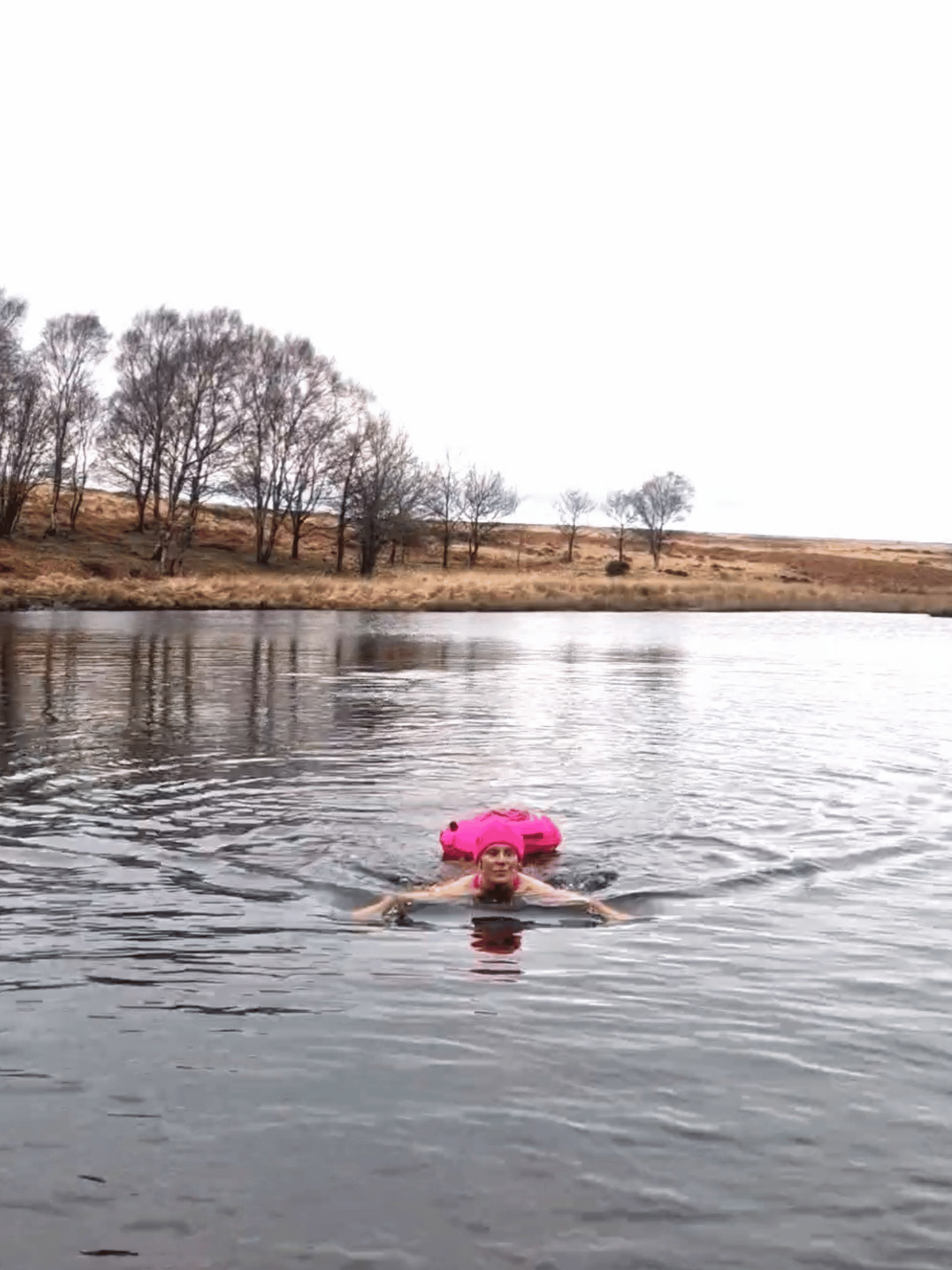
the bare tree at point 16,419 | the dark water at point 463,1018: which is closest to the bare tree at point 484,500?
the bare tree at point 16,419

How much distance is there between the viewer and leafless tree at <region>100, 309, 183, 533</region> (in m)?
68.2

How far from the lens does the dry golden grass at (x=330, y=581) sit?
57.1 metres

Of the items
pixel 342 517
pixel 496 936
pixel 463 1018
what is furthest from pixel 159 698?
pixel 342 517

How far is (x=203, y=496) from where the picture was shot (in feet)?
242

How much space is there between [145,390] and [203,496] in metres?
7.28

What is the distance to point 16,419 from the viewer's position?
71.4 metres

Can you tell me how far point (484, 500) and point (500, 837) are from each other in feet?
323

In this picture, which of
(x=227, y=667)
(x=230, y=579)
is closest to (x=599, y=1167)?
(x=227, y=667)

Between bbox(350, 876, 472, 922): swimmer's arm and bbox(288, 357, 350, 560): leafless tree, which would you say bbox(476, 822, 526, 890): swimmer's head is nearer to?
bbox(350, 876, 472, 922): swimmer's arm

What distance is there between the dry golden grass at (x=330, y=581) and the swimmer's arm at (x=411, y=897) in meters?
44.5

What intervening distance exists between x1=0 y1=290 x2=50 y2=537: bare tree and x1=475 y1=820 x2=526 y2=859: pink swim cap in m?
62.1

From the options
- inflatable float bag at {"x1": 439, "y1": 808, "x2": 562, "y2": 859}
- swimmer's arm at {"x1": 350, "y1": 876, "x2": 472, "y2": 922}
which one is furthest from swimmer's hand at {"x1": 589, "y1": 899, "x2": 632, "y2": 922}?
inflatable float bag at {"x1": 439, "y1": 808, "x2": 562, "y2": 859}

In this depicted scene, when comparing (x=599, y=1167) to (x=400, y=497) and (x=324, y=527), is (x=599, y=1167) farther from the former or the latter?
(x=324, y=527)

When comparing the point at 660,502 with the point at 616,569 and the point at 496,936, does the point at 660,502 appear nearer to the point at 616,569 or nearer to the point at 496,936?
the point at 616,569
